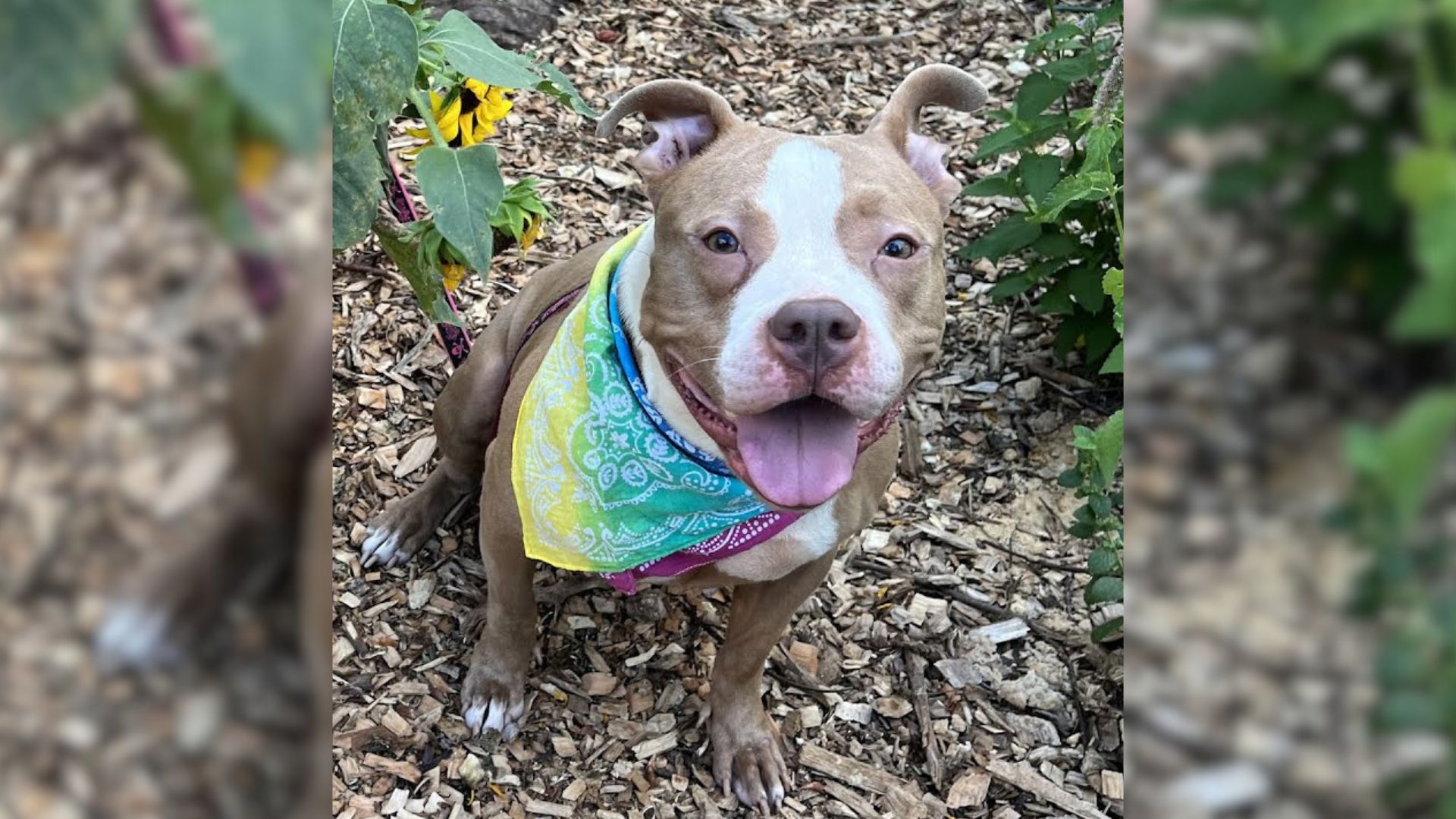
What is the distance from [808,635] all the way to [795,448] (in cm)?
148

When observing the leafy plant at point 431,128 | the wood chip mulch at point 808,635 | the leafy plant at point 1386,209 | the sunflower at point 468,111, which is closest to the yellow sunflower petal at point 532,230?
the leafy plant at point 431,128

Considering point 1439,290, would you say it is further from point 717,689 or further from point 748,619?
point 717,689

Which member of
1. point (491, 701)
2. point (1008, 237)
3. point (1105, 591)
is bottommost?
point (491, 701)

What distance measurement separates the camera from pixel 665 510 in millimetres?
2861

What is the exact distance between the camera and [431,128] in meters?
3.03

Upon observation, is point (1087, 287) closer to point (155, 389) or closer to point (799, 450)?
point (799, 450)

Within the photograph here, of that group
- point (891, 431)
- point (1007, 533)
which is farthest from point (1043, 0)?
point (891, 431)

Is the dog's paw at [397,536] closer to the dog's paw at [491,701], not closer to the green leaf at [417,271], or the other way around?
the dog's paw at [491,701]

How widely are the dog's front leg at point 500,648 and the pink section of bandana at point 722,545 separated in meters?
0.30

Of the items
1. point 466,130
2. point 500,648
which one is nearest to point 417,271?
point 466,130

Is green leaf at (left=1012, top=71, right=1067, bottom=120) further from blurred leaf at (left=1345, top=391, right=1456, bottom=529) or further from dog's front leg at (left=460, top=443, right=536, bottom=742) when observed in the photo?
blurred leaf at (left=1345, top=391, right=1456, bottom=529)

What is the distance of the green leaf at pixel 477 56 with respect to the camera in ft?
9.36

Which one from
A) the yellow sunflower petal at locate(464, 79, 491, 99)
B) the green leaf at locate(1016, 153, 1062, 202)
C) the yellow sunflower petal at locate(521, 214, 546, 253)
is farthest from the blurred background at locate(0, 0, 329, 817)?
the green leaf at locate(1016, 153, 1062, 202)

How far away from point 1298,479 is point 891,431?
244 centimetres
